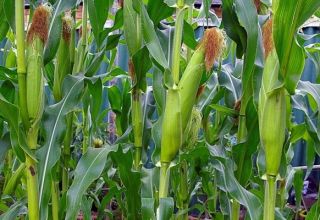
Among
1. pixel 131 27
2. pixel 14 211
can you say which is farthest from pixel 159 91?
pixel 14 211

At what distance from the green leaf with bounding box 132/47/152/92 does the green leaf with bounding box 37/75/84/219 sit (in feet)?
0.53

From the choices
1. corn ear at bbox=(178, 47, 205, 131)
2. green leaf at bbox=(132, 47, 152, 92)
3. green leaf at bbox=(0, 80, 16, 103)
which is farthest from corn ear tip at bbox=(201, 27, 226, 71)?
green leaf at bbox=(0, 80, 16, 103)

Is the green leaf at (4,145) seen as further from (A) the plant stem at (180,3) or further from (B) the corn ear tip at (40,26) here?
(A) the plant stem at (180,3)

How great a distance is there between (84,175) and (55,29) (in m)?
0.41

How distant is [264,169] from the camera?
46.1 inches

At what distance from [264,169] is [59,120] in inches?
22.3

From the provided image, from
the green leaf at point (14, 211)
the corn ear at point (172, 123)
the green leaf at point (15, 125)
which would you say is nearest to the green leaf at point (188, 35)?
the corn ear at point (172, 123)

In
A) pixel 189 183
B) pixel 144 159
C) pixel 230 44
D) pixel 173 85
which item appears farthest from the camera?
pixel 230 44

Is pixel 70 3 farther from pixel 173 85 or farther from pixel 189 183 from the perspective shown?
pixel 189 183

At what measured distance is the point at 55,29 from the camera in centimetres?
131

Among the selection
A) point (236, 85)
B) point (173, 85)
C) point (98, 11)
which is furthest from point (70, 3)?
point (236, 85)

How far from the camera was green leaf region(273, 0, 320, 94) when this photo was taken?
982 mm

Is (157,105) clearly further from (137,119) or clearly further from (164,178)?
(164,178)

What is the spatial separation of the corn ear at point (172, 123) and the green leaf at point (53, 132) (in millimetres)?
323
